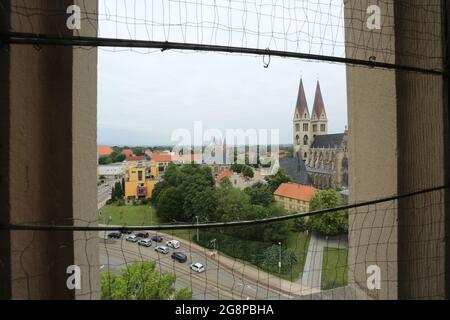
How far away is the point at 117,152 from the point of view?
→ 94 centimetres

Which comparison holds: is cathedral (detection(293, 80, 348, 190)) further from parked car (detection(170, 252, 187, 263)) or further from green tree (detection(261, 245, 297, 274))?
parked car (detection(170, 252, 187, 263))

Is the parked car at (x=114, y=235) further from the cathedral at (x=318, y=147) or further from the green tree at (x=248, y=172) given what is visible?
the cathedral at (x=318, y=147)

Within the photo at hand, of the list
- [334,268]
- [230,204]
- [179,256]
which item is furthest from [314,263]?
[179,256]

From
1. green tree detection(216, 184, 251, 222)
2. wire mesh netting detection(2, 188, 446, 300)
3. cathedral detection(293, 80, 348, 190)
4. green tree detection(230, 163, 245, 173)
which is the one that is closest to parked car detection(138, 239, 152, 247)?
wire mesh netting detection(2, 188, 446, 300)

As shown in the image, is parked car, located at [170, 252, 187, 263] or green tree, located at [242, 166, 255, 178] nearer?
parked car, located at [170, 252, 187, 263]

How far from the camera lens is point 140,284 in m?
0.93

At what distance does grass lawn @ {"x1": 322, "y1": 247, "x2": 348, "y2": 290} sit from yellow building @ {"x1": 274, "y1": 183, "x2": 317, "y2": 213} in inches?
7.9

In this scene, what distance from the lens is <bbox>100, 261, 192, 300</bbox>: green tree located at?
0.92 meters

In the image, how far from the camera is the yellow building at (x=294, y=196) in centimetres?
103

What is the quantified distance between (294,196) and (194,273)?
417mm

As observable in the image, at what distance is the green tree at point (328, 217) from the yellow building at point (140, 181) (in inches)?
21.0

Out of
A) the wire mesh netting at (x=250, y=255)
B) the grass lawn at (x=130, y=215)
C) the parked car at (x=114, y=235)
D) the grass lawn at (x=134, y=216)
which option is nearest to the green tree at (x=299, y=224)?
the wire mesh netting at (x=250, y=255)
